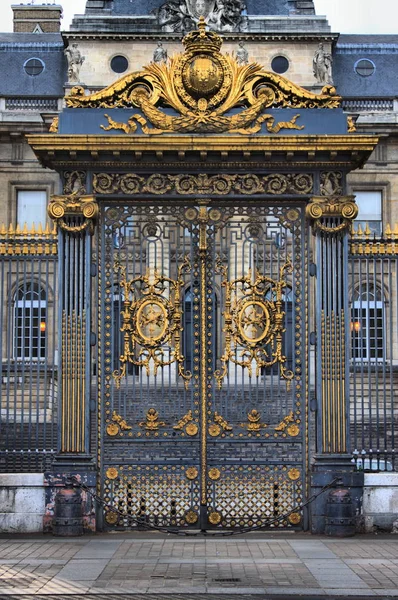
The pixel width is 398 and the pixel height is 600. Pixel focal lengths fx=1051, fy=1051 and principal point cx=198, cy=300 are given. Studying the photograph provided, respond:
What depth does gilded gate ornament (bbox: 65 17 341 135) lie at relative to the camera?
1359 centimetres

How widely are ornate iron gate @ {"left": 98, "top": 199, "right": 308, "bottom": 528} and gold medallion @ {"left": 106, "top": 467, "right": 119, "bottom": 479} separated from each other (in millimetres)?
26

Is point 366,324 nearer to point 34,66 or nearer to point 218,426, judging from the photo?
point 218,426

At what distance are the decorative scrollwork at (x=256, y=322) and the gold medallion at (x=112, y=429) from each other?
4.72 ft

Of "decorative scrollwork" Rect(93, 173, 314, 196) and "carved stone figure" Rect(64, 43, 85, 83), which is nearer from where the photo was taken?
"decorative scrollwork" Rect(93, 173, 314, 196)

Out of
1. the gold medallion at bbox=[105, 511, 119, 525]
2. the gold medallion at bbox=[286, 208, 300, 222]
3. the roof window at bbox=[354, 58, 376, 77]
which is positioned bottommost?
the gold medallion at bbox=[105, 511, 119, 525]

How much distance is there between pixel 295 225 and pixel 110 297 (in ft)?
8.57

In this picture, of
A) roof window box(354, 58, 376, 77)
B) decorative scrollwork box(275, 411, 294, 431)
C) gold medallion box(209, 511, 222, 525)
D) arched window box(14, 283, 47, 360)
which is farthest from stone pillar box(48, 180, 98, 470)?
roof window box(354, 58, 376, 77)

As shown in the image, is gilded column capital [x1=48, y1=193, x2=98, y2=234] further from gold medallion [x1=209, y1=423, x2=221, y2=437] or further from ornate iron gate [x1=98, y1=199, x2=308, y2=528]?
gold medallion [x1=209, y1=423, x2=221, y2=437]

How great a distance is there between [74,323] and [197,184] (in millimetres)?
2416

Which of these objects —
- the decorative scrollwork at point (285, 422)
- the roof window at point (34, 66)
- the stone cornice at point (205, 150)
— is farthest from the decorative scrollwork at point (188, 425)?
the roof window at point (34, 66)

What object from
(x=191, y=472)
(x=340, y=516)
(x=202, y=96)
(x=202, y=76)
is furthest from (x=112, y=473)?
(x=202, y=76)

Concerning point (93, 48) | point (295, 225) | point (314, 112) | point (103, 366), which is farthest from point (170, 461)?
point (93, 48)

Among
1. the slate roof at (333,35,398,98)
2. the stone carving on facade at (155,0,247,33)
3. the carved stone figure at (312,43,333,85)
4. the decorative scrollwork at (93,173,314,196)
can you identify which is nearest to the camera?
the decorative scrollwork at (93,173,314,196)

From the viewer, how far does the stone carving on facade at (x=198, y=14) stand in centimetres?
4103
